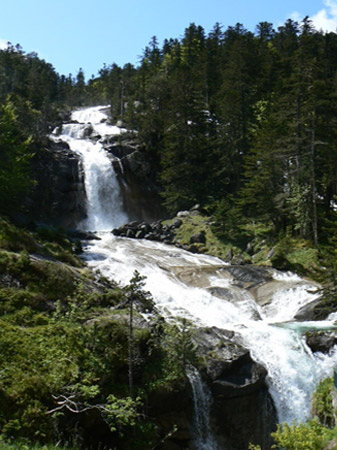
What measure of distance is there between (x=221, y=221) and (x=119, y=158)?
19689 mm

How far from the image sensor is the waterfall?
11469 mm

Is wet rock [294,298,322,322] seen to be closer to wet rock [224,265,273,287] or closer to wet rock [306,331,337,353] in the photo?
wet rock [306,331,337,353]

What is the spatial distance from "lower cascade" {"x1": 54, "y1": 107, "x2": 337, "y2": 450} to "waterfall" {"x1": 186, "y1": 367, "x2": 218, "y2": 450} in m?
0.03

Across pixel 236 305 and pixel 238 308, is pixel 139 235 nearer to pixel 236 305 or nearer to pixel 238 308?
pixel 236 305

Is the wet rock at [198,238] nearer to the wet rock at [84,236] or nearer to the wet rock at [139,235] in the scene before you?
the wet rock at [139,235]

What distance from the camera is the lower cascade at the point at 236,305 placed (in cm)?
1305

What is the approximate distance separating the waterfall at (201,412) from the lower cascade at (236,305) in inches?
1.0

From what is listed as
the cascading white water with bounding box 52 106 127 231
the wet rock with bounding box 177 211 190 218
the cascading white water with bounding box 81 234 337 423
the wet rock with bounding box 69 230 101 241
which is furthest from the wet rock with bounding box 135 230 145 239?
the cascading white water with bounding box 52 106 127 231

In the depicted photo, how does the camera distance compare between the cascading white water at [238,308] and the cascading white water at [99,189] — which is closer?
the cascading white water at [238,308]

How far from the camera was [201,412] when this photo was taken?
1176 centimetres

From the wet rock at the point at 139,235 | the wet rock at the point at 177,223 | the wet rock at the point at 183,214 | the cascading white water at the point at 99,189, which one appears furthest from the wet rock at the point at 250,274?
the cascading white water at the point at 99,189

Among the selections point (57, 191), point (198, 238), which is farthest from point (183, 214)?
point (57, 191)

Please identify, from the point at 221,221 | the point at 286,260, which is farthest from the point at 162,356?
the point at 221,221

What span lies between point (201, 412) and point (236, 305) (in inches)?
314
